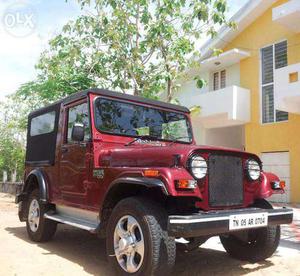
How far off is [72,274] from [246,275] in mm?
2057

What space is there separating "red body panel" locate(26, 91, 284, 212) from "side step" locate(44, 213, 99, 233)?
8.0 inches

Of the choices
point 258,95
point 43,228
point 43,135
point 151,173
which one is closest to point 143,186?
point 151,173

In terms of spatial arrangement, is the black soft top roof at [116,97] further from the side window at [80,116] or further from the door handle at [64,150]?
the door handle at [64,150]

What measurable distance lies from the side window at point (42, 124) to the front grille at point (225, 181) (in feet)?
10.5

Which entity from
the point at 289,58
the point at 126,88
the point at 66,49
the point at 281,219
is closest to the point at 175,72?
the point at 126,88

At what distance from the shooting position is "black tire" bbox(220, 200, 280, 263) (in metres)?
5.40

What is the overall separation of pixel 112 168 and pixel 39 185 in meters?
2.25

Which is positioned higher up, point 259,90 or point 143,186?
Answer: point 259,90

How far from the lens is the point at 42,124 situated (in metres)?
7.40

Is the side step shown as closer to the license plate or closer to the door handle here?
the door handle

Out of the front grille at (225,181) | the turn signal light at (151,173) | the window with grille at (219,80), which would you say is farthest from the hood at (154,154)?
the window with grille at (219,80)

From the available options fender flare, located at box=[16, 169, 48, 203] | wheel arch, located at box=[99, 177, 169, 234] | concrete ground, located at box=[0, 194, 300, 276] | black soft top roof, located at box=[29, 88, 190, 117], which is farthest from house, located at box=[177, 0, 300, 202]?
wheel arch, located at box=[99, 177, 169, 234]

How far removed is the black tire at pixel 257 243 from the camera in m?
5.40

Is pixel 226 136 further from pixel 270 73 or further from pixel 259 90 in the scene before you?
pixel 270 73
